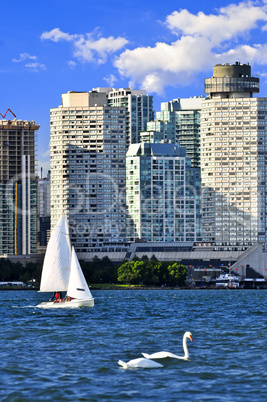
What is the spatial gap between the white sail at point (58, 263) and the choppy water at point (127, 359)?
18901 mm

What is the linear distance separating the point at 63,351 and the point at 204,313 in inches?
1950

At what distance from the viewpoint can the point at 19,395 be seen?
49594 millimetres

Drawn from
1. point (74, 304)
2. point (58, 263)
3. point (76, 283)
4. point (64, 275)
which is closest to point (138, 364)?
point (76, 283)

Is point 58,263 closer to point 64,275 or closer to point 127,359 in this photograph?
point 64,275

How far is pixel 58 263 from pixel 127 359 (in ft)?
195

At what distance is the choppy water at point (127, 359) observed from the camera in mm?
50000

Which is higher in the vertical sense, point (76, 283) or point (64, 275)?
point (64, 275)

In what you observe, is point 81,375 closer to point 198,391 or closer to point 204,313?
point 198,391

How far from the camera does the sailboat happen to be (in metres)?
117

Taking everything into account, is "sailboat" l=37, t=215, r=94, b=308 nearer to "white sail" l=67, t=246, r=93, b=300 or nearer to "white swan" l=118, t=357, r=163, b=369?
"white sail" l=67, t=246, r=93, b=300

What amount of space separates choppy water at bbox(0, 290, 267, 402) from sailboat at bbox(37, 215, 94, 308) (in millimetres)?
15065

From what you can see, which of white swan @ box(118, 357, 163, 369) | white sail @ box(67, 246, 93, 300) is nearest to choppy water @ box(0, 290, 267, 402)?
white swan @ box(118, 357, 163, 369)

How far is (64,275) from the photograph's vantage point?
120 m

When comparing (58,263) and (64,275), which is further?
(58,263)
